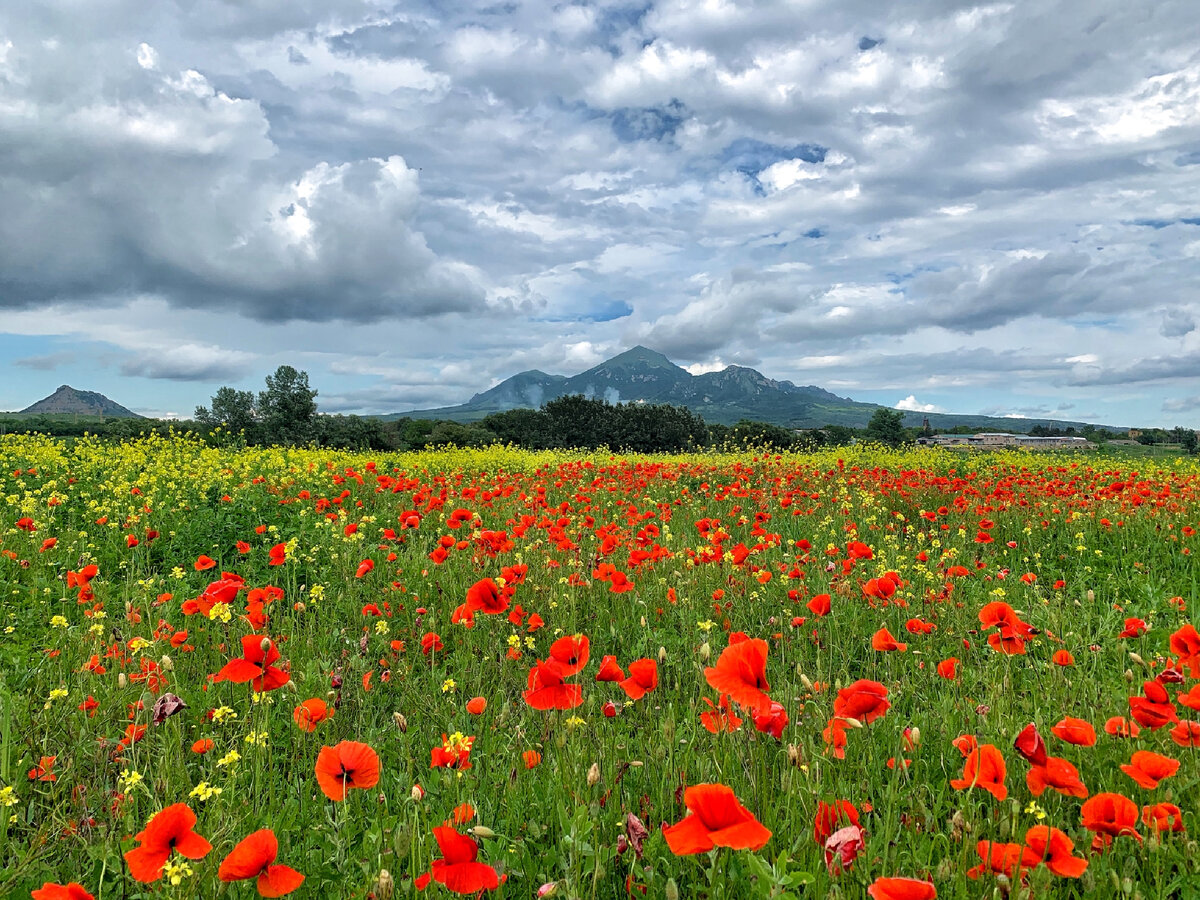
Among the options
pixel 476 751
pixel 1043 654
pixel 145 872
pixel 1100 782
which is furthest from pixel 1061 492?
pixel 145 872

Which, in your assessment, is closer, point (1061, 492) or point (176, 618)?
point (176, 618)

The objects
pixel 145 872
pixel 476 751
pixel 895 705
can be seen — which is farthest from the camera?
pixel 895 705

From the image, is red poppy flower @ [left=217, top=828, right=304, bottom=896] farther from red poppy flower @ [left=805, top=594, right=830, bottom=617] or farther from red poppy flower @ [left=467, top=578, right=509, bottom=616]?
red poppy flower @ [left=805, top=594, right=830, bottom=617]

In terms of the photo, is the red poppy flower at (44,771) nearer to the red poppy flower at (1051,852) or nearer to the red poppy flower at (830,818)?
the red poppy flower at (830,818)

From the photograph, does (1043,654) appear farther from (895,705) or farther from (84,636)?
(84,636)

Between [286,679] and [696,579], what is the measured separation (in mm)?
3539

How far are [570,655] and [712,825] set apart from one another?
2.56ft

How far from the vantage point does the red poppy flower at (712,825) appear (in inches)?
43.6

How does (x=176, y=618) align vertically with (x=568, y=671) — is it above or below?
below

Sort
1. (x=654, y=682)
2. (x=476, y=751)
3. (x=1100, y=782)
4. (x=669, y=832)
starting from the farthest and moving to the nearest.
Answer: (x=476, y=751) < (x=1100, y=782) < (x=654, y=682) < (x=669, y=832)

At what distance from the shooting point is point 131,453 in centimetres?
1358

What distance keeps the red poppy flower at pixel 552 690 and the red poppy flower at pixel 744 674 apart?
0.45 meters

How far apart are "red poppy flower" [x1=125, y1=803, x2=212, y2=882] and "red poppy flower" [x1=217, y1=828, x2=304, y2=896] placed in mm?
85

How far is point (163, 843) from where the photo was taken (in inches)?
55.7
